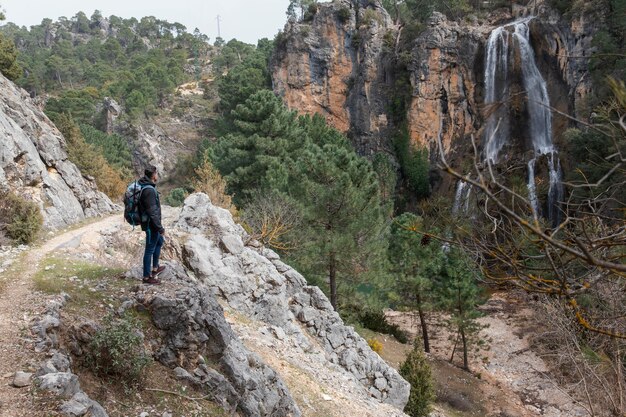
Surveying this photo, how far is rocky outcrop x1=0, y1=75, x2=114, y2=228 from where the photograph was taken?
41.4 feet

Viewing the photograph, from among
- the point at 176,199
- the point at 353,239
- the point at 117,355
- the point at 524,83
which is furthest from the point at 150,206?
the point at 524,83

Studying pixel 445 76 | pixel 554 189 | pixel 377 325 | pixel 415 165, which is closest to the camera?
pixel 377 325

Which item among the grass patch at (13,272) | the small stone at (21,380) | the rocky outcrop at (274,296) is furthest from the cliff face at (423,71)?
the small stone at (21,380)

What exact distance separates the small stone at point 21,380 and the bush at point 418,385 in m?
9.96

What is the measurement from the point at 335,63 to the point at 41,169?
1246 inches

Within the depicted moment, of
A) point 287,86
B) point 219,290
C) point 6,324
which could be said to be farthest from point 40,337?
point 287,86

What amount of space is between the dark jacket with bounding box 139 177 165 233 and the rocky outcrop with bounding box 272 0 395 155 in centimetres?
3403

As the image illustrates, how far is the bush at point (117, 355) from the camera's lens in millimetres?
5004

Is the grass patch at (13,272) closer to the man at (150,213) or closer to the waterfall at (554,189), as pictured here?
the man at (150,213)

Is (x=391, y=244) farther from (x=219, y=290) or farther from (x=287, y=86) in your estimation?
(x=287, y=86)

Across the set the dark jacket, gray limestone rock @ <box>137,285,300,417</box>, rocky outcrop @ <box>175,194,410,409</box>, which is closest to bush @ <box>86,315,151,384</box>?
gray limestone rock @ <box>137,285,300,417</box>

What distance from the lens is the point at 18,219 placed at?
9.80m

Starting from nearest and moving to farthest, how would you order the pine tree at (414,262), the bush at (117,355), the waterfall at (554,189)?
the bush at (117,355), the pine tree at (414,262), the waterfall at (554,189)

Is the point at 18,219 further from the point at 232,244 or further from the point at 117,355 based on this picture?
the point at 117,355
